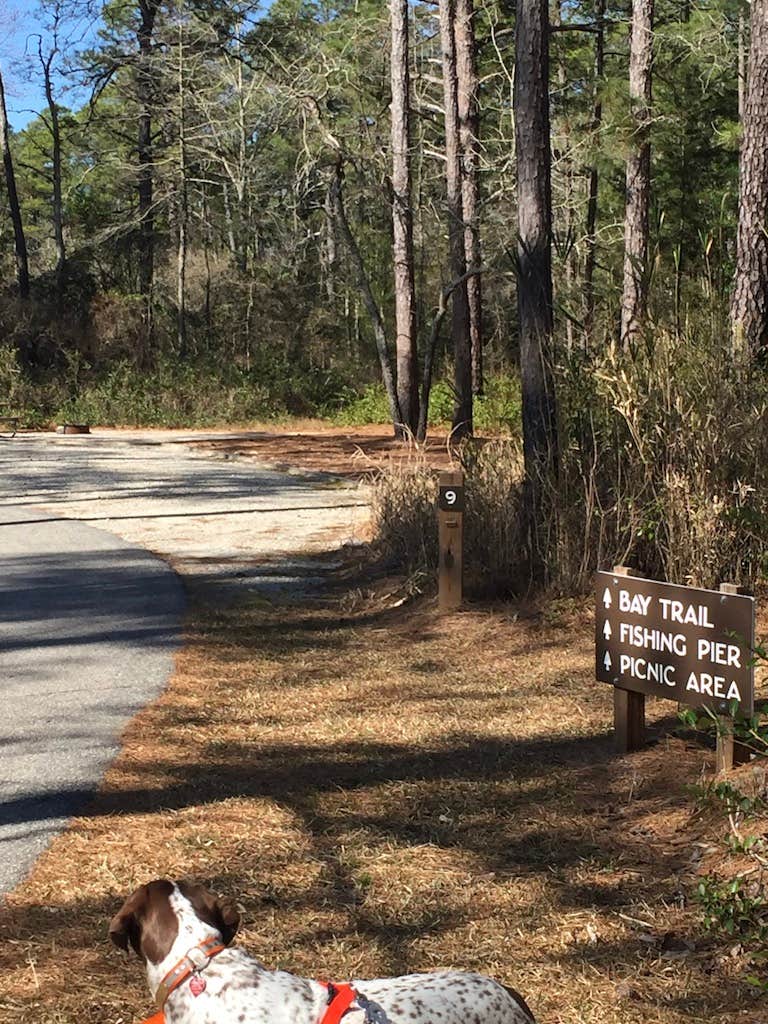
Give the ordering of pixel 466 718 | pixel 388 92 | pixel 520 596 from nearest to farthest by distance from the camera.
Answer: pixel 466 718 → pixel 520 596 → pixel 388 92

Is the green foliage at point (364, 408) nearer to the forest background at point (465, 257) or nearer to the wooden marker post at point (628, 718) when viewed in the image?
the forest background at point (465, 257)

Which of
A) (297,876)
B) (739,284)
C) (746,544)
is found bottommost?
(297,876)

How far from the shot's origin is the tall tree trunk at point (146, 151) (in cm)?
3847

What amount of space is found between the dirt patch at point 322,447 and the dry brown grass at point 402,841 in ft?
39.6

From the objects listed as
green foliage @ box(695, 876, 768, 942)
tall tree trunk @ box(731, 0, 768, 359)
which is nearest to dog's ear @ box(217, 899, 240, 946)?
green foliage @ box(695, 876, 768, 942)

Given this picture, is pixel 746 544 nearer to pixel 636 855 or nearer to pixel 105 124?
pixel 636 855

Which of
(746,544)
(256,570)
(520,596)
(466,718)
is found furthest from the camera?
(256,570)

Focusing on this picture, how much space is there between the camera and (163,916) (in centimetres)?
272

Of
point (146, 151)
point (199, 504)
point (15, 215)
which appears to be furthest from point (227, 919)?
point (146, 151)

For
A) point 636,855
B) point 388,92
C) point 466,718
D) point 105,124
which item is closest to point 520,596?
point 466,718

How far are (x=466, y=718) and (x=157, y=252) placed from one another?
125 ft

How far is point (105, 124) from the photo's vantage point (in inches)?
1768

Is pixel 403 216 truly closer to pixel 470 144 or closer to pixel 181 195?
pixel 470 144

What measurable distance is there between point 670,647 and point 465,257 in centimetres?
2289
